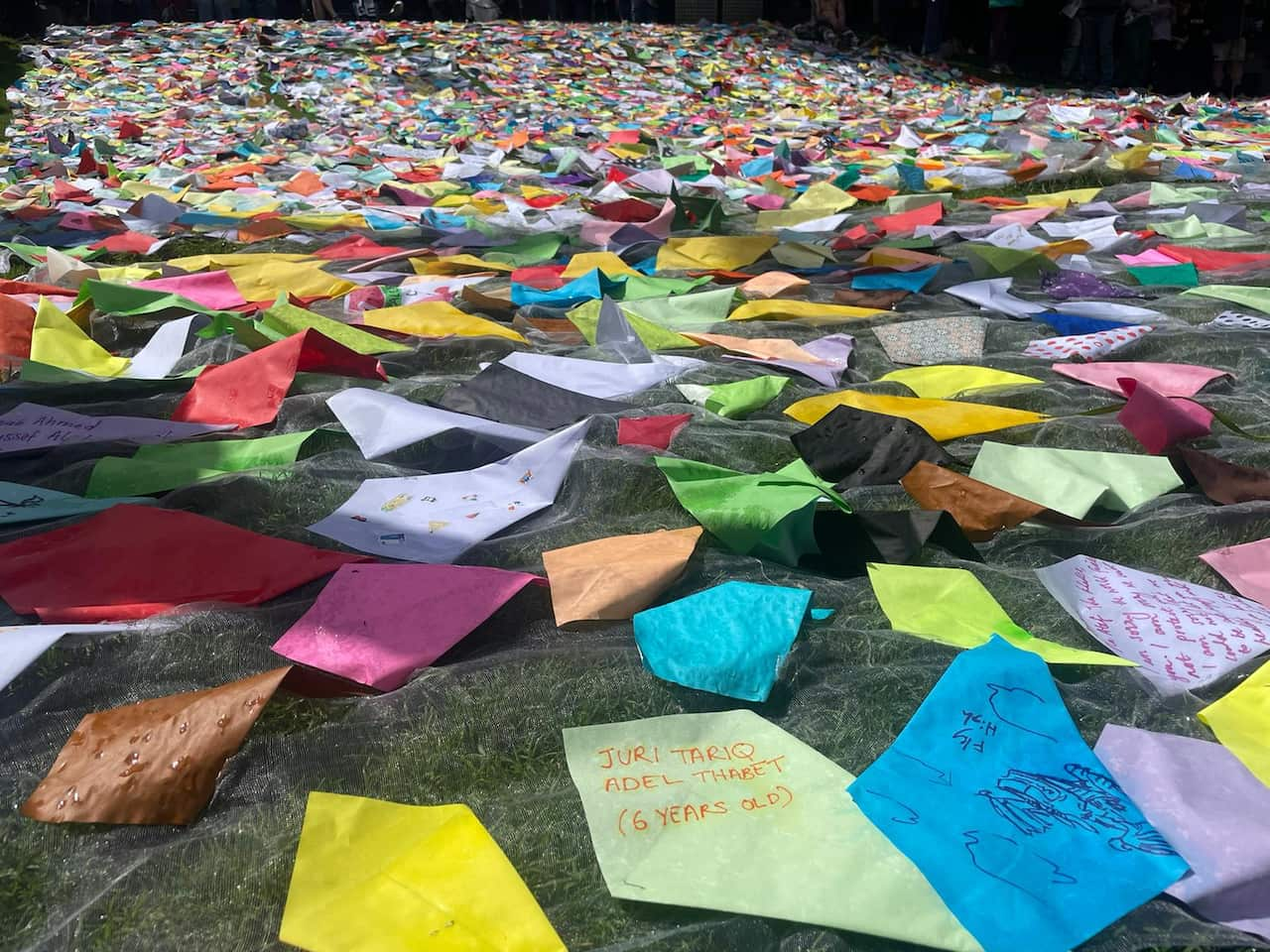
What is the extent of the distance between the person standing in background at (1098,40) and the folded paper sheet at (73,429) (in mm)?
12631

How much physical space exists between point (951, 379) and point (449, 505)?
5.15 ft

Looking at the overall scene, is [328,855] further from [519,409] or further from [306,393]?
[306,393]

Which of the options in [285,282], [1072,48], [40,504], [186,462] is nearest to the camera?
[40,504]

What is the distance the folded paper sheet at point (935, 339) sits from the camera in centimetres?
324

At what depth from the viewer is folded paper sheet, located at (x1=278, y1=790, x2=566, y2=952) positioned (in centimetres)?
119

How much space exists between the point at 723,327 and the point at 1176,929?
2.62 m

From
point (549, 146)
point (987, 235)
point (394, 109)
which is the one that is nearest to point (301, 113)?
point (394, 109)

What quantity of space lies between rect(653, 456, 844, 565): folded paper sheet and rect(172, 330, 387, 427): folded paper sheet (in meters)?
1.13

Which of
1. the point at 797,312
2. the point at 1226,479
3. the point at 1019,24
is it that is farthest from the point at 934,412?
the point at 1019,24

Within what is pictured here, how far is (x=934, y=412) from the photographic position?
267 cm

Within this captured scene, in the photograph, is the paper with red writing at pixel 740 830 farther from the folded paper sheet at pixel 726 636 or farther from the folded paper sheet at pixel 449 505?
the folded paper sheet at pixel 449 505

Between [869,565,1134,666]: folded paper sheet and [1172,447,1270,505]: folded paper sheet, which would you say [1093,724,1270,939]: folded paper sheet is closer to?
[869,565,1134,666]: folded paper sheet

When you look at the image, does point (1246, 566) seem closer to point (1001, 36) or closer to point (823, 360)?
point (823, 360)

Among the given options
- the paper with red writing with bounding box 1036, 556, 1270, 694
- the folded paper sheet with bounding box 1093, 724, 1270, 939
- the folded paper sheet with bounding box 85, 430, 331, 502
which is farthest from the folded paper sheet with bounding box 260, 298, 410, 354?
the folded paper sheet with bounding box 1093, 724, 1270, 939
